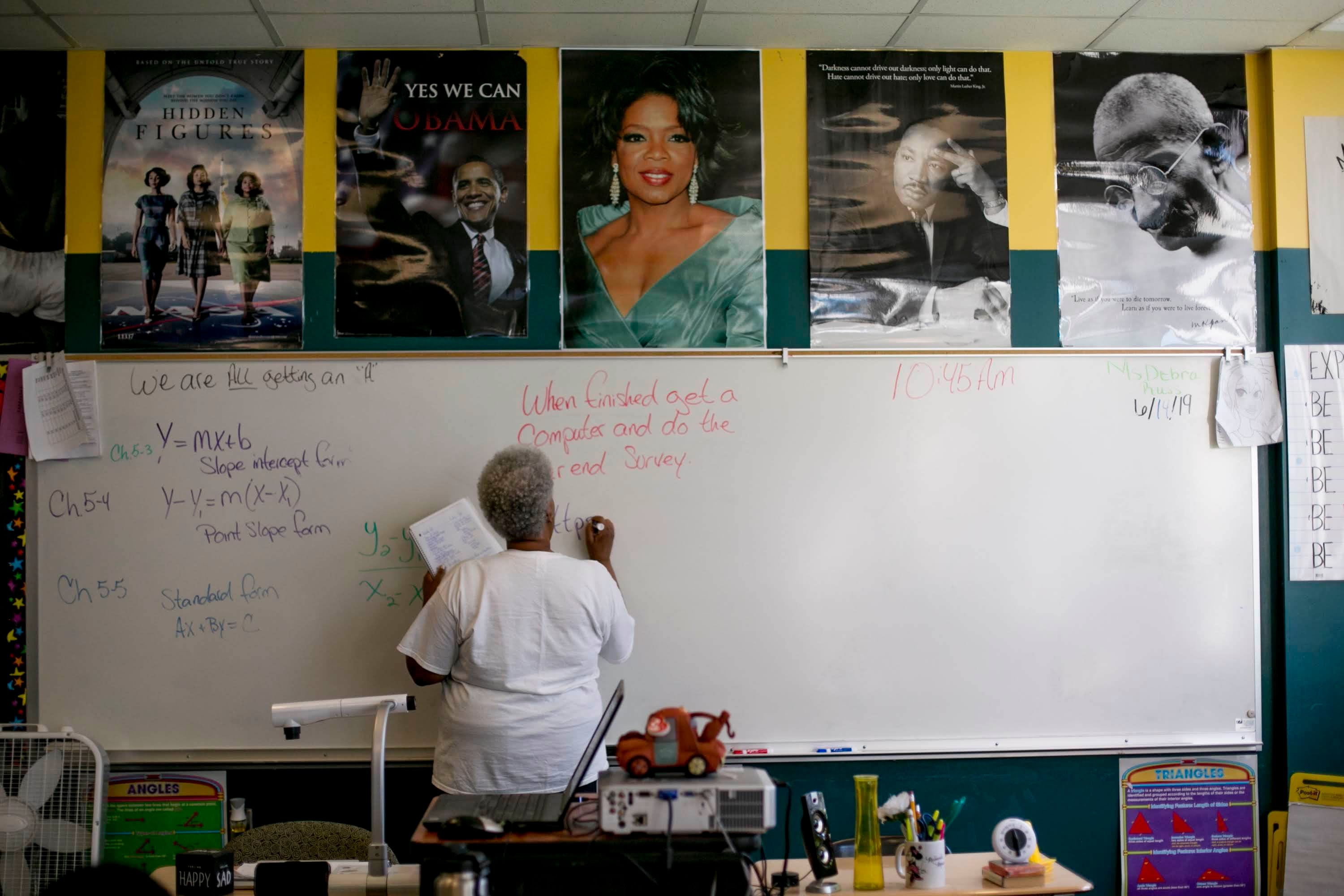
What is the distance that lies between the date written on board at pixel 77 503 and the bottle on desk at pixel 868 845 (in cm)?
244

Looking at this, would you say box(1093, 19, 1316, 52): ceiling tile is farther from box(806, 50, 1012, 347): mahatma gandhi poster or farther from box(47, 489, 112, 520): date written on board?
box(47, 489, 112, 520): date written on board

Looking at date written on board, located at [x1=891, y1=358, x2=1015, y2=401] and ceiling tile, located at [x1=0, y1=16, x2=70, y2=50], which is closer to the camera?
ceiling tile, located at [x1=0, y1=16, x2=70, y2=50]

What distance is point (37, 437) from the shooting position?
9.80ft

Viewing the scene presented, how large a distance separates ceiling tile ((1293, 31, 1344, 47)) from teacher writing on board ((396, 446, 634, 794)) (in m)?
2.88

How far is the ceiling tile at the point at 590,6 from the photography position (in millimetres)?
2846

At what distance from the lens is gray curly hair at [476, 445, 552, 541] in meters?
2.31

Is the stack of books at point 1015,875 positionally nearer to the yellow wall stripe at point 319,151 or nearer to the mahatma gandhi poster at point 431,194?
the mahatma gandhi poster at point 431,194

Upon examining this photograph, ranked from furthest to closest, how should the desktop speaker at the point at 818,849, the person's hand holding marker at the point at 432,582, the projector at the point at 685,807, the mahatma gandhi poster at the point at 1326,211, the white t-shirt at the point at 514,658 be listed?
the mahatma gandhi poster at the point at 1326,211 → the person's hand holding marker at the point at 432,582 → the white t-shirt at the point at 514,658 → the desktop speaker at the point at 818,849 → the projector at the point at 685,807

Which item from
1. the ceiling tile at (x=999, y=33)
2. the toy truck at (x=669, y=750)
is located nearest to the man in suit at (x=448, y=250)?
the ceiling tile at (x=999, y=33)

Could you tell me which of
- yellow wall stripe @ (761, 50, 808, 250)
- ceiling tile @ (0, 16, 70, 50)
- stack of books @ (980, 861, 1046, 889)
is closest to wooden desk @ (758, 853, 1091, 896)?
stack of books @ (980, 861, 1046, 889)

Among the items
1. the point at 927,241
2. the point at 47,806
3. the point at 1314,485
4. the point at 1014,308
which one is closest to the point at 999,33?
the point at 927,241

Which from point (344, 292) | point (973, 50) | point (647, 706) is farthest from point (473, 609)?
point (973, 50)

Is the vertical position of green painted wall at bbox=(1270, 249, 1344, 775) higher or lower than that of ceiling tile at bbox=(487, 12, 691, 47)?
lower

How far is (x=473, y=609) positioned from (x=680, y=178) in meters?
1.62
